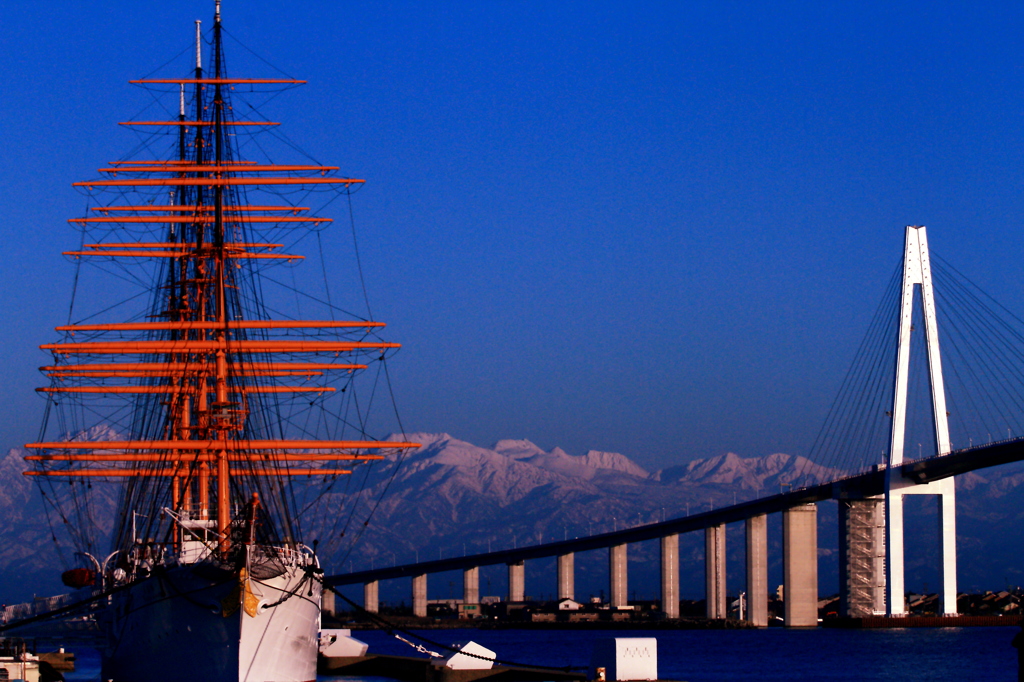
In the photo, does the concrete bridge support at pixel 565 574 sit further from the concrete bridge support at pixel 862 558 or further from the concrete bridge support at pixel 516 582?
the concrete bridge support at pixel 862 558

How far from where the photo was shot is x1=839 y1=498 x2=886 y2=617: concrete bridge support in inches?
4333

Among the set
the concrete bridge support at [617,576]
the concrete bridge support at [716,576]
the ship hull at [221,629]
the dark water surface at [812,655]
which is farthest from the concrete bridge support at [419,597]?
the ship hull at [221,629]

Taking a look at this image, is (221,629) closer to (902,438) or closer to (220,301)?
(220,301)

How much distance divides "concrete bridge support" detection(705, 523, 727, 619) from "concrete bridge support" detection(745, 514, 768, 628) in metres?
5.72

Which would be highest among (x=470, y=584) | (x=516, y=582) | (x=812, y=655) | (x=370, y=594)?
(x=812, y=655)

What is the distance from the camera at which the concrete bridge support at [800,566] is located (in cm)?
11631

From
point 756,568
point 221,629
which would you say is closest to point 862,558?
point 756,568

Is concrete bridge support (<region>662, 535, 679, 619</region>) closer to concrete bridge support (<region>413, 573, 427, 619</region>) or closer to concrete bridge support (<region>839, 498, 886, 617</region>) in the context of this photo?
concrete bridge support (<region>839, 498, 886, 617</region>)

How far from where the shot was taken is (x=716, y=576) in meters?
132

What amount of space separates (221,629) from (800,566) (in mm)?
79060

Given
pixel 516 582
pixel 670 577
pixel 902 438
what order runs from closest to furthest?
1. pixel 902 438
2. pixel 670 577
3. pixel 516 582

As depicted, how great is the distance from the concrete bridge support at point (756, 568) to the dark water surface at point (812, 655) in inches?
459

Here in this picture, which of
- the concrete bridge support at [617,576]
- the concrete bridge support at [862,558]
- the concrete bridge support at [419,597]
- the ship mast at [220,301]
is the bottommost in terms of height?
the concrete bridge support at [419,597]

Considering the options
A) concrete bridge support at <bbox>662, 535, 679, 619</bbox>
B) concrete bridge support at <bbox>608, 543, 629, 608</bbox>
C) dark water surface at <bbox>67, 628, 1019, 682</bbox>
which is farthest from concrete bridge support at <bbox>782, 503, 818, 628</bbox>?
concrete bridge support at <bbox>608, 543, 629, 608</bbox>
